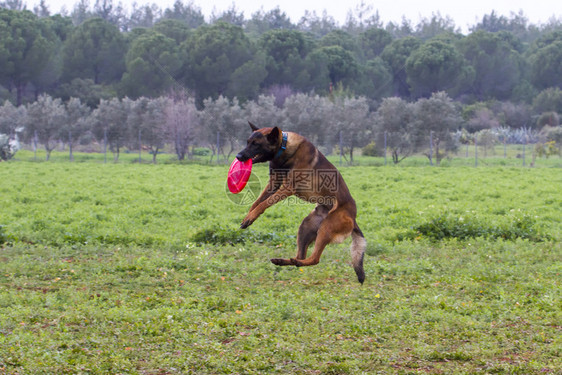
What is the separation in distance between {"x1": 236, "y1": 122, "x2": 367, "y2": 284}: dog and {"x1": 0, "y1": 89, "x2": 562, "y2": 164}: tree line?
30614 mm

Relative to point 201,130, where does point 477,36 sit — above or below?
above

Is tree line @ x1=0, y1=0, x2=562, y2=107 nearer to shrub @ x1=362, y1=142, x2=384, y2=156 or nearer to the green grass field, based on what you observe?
shrub @ x1=362, y1=142, x2=384, y2=156

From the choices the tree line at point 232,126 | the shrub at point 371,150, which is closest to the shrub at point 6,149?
the tree line at point 232,126

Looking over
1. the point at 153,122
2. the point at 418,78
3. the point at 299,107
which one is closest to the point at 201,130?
the point at 153,122

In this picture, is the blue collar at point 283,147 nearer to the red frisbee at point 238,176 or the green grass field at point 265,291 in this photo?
the red frisbee at point 238,176

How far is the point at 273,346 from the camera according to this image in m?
6.79

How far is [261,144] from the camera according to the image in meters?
5.03

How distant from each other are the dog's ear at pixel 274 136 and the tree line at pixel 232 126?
3117cm

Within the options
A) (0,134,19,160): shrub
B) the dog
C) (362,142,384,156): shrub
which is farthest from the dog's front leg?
(0,134,19,160): shrub

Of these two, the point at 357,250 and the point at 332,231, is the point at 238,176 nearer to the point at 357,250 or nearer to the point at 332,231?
the point at 332,231

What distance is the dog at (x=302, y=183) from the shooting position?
5.07 meters

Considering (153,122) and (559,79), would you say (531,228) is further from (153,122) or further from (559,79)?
(559,79)

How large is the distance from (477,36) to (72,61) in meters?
57.4

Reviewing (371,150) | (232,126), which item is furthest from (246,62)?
(371,150)
